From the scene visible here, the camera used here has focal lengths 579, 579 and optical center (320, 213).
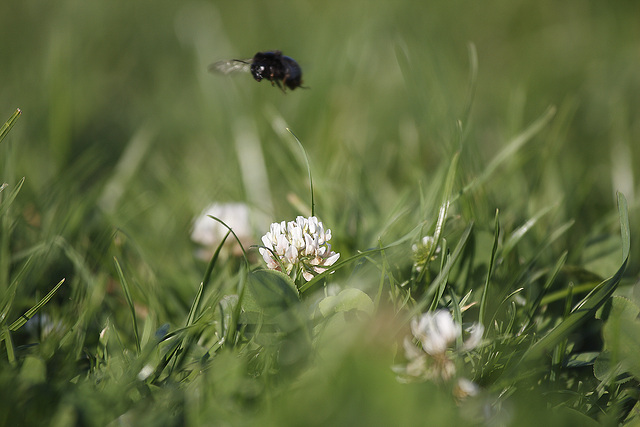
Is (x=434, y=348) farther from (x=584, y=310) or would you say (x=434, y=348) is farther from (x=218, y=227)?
(x=218, y=227)

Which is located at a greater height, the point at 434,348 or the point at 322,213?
the point at 434,348

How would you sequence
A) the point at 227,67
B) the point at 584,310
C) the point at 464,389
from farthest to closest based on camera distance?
1. the point at 227,67
2. the point at 584,310
3. the point at 464,389

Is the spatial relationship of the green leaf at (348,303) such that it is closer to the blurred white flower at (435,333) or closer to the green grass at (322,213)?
the green grass at (322,213)

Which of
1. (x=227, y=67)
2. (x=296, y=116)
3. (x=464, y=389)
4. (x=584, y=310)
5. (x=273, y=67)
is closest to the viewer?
(x=464, y=389)

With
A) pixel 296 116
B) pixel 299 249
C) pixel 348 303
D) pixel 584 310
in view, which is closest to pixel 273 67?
pixel 299 249

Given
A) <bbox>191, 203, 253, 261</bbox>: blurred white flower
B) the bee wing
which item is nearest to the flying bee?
the bee wing

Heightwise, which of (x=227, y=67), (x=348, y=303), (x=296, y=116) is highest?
(x=227, y=67)

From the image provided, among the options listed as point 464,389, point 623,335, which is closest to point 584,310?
point 623,335

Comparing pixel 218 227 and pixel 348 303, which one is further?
pixel 218 227
